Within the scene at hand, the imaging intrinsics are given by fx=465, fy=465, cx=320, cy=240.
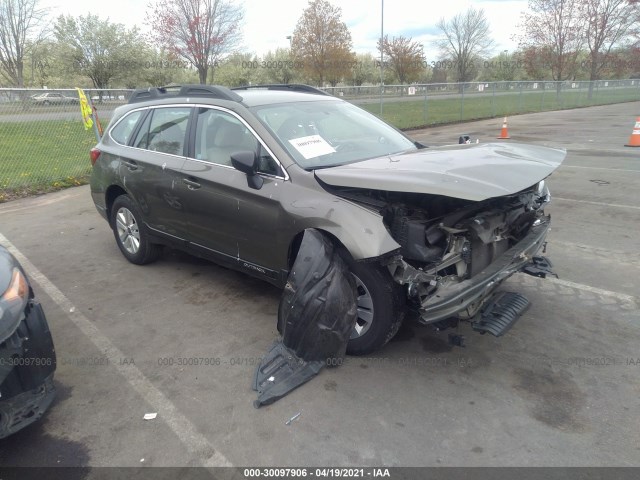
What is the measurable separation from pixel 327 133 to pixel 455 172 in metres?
1.40

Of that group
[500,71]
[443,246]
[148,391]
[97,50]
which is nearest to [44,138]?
[148,391]

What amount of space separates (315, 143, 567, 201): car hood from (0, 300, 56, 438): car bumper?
1.94 m

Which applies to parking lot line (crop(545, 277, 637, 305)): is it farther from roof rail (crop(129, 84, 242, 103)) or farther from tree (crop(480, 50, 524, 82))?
tree (crop(480, 50, 524, 82))

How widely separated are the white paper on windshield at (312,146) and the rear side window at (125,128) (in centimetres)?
225

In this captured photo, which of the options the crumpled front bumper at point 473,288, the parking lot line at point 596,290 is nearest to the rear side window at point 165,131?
the crumpled front bumper at point 473,288

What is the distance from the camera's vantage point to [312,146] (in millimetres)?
3705

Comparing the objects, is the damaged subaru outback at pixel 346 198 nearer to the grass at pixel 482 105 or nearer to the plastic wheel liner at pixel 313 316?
the plastic wheel liner at pixel 313 316

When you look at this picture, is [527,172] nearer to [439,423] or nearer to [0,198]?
[439,423]

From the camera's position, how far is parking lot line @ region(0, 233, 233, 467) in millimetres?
2543

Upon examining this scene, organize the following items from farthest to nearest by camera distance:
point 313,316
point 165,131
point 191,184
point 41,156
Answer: point 41,156, point 165,131, point 191,184, point 313,316

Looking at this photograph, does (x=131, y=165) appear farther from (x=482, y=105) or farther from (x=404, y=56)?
(x=404, y=56)

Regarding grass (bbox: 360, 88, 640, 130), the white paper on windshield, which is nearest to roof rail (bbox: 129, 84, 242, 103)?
the white paper on windshield

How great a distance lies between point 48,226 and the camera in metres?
6.84

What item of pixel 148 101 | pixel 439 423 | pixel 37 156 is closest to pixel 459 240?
pixel 439 423
